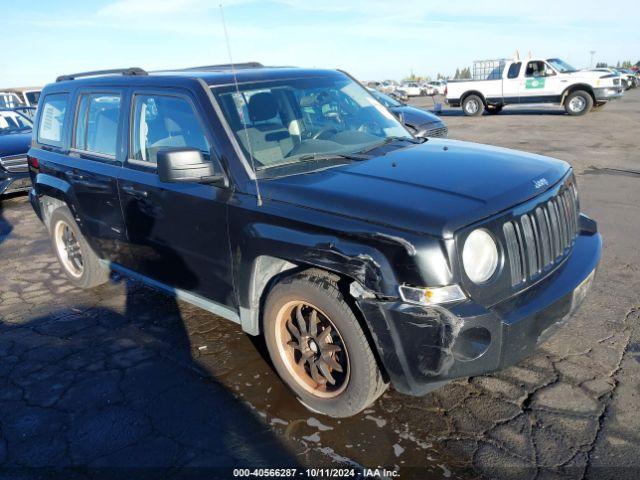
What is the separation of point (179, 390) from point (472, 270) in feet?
6.63

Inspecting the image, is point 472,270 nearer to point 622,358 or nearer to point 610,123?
point 622,358

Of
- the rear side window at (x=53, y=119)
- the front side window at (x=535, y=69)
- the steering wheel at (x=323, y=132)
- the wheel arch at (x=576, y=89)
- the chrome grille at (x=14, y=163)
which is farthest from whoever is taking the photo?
the front side window at (x=535, y=69)

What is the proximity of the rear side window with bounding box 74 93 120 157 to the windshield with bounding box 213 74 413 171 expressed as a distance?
1175mm

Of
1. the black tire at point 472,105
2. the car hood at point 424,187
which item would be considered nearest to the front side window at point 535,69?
the black tire at point 472,105

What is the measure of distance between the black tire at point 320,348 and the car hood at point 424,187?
426 mm

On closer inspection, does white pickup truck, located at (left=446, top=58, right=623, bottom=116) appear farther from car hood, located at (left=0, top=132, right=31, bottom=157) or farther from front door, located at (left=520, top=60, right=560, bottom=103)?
car hood, located at (left=0, top=132, right=31, bottom=157)

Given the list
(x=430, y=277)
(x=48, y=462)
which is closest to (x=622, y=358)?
(x=430, y=277)

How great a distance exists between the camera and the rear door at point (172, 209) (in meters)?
3.34

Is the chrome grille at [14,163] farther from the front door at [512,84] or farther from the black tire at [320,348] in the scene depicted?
the front door at [512,84]

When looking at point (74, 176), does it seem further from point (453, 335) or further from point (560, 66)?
point (560, 66)

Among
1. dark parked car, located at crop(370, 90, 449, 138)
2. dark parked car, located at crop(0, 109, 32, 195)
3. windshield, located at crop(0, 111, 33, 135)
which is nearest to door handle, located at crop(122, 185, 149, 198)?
dark parked car, located at crop(370, 90, 449, 138)

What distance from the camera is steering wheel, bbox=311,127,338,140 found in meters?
3.60

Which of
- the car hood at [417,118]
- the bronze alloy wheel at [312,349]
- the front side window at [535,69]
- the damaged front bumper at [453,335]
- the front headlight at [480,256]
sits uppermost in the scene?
the front side window at [535,69]

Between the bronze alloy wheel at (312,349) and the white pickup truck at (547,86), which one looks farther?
the white pickup truck at (547,86)
